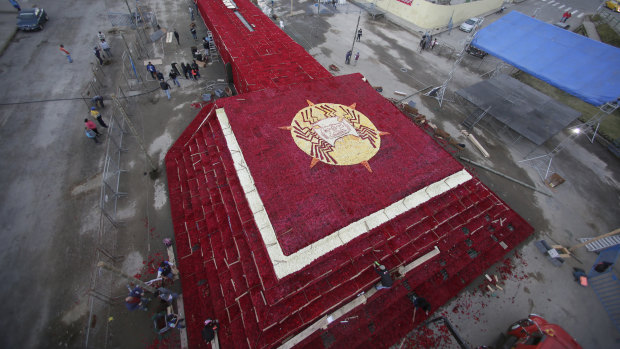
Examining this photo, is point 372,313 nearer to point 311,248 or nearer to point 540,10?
point 311,248

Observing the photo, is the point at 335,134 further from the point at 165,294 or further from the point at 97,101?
the point at 97,101

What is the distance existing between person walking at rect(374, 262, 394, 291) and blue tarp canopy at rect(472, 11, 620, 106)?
1847 centimetres

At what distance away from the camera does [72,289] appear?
994 centimetres

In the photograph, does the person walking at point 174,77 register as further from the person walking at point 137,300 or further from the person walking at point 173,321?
the person walking at point 173,321

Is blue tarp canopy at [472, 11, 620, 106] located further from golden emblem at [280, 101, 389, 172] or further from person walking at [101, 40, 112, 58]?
person walking at [101, 40, 112, 58]

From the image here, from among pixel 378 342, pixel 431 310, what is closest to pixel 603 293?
pixel 431 310

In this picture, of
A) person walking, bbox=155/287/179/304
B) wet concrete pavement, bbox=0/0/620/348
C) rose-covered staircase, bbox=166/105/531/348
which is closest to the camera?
rose-covered staircase, bbox=166/105/531/348

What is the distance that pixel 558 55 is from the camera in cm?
1803

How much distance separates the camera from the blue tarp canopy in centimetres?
1594

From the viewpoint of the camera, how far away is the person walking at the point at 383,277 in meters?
9.23

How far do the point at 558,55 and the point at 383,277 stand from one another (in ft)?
73.4

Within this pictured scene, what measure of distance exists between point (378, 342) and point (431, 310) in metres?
2.78

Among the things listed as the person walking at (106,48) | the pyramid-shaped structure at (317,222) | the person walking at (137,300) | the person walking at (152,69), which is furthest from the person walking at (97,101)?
the person walking at (137,300)

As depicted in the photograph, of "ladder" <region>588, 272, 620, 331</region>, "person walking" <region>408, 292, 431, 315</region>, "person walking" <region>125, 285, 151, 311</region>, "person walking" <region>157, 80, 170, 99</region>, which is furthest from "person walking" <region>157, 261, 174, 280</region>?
"ladder" <region>588, 272, 620, 331</region>
